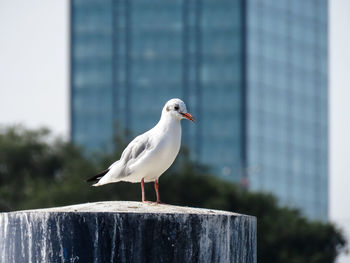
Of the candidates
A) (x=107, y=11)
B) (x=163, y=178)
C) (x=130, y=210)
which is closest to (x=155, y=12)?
(x=107, y=11)

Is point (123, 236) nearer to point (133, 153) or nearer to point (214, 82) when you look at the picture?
point (133, 153)

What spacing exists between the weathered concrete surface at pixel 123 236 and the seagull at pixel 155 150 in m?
1.85

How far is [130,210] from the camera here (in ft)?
41.5

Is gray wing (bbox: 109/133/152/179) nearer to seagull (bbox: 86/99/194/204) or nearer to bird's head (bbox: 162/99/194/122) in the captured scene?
seagull (bbox: 86/99/194/204)

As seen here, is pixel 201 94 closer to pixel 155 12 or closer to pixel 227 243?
pixel 155 12

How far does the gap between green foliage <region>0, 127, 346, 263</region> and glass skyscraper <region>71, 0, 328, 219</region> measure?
64.9 m


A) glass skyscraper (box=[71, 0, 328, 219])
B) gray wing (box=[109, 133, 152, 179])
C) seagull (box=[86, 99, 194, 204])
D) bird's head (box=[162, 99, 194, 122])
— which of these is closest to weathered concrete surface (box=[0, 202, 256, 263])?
seagull (box=[86, 99, 194, 204])

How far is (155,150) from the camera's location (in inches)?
567

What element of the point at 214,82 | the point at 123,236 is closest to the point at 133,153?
the point at 123,236

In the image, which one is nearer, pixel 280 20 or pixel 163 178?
pixel 163 178

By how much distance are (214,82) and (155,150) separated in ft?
419

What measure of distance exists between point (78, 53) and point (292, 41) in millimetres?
28305

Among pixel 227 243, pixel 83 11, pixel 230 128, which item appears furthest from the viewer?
pixel 83 11

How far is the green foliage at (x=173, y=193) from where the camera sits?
60781 millimetres
